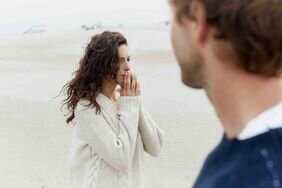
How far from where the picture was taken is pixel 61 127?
330 inches

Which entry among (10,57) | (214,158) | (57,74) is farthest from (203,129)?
(10,57)

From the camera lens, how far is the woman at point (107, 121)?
3029mm

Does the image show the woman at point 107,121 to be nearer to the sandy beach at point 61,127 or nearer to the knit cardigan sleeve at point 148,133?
the knit cardigan sleeve at point 148,133

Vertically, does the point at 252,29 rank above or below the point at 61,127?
above

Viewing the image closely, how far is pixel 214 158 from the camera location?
1.41m

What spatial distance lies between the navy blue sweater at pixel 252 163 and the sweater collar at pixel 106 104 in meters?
1.74

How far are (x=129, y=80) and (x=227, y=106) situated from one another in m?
1.81

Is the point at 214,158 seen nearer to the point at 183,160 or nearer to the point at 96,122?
the point at 96,122

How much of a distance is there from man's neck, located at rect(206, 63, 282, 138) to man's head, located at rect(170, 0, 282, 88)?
0.02 metres

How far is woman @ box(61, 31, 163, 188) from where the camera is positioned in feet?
9.94

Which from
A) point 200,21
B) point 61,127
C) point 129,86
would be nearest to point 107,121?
point 129,86

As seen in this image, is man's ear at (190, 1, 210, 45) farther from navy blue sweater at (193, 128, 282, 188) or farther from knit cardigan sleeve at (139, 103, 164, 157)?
knit cardigan sleeve at (139, 103, 164, 157)

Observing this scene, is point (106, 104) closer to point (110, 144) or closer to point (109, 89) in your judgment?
point (109, 89)

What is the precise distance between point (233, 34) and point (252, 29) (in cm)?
4
